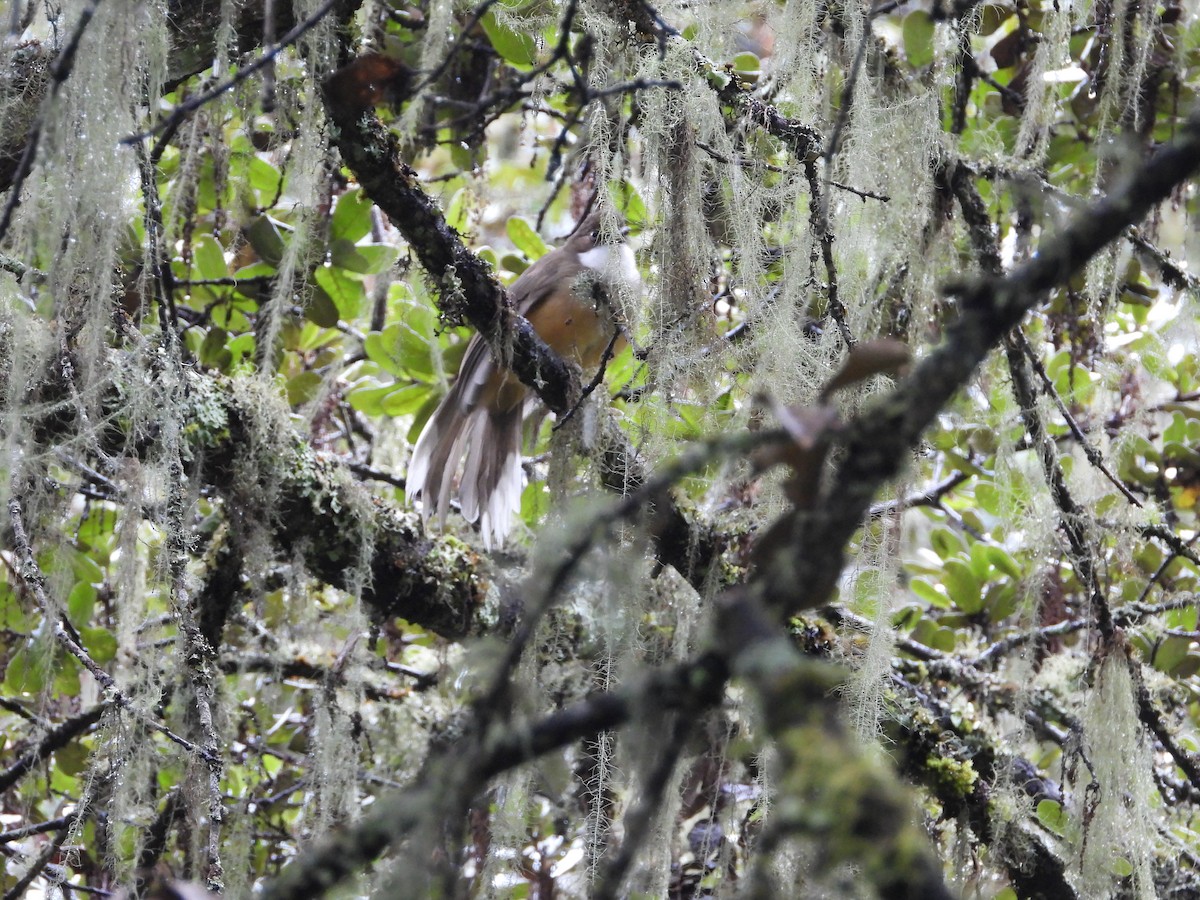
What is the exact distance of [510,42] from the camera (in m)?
2.13

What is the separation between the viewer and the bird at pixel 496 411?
285 cm

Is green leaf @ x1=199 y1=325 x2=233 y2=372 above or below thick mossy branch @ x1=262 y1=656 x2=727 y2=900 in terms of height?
above

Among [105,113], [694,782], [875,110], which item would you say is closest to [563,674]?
[694,782]

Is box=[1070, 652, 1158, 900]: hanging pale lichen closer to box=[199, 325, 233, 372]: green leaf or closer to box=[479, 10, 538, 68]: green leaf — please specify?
box=[479, 10, 538, 68]: green leaf

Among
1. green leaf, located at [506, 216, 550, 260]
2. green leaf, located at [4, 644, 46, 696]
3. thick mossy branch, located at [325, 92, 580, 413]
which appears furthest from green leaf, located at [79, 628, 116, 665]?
green leaf, located at [506, 216, 550, 260]

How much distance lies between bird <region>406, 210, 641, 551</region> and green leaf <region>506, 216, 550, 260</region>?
0.11 feet

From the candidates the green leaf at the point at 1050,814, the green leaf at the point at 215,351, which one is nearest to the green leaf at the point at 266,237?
the green leaf at the point at 215,351

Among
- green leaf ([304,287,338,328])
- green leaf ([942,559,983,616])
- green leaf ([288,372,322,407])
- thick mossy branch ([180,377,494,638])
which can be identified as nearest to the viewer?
thick mossy branch ([180,377,494,638])

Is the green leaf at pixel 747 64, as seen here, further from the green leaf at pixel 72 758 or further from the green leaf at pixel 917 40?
the green leaf at pixel 72 758

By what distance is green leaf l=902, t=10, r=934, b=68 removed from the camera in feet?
8.21

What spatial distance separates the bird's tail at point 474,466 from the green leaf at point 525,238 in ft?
1.56

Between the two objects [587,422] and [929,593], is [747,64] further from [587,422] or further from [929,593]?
[929,593]

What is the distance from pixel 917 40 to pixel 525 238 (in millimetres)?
1195

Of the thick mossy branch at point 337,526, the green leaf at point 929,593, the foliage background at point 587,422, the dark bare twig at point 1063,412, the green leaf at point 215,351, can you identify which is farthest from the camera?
the green leaf at point 929,593
